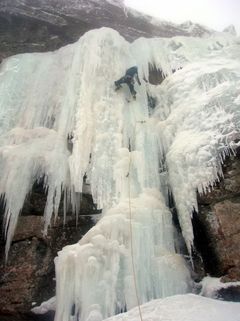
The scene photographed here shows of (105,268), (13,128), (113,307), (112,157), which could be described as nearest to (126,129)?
(112,157)

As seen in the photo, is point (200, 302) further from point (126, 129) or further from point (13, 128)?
point (13, 128)

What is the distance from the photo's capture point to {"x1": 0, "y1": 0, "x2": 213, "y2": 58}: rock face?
386 inches

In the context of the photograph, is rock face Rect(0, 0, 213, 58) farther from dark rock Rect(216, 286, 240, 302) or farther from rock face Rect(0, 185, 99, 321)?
dark rock Rect(216, 286, 240, 302)

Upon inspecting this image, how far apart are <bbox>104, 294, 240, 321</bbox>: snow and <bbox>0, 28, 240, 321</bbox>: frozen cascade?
1.41ft

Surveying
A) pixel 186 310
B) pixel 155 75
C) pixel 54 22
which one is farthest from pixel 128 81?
pixel 186 310

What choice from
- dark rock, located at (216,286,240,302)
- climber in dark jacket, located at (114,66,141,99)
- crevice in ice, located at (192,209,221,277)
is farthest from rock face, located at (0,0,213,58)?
dark rock, located at (216,286,240,302)

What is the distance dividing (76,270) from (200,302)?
1.73m

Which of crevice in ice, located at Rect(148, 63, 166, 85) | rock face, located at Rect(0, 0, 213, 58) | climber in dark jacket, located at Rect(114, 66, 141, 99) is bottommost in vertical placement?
climber in dark jacket, located at Rect(114, 66, 141, 99)

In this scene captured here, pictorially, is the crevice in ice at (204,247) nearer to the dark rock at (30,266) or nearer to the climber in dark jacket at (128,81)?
the dark rock at (30,266)

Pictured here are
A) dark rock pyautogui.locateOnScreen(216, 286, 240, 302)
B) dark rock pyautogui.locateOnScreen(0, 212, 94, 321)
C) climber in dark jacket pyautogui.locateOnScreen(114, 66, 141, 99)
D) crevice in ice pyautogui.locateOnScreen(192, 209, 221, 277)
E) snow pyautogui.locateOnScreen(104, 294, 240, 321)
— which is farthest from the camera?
climber in dark jacket pyautogui.locateOnScreen(114, 66, 141, 99)

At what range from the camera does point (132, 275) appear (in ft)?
16.5

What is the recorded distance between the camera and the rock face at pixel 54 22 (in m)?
9.80

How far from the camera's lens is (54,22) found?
10.0 meters

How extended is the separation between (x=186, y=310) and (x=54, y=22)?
837 centimetres
